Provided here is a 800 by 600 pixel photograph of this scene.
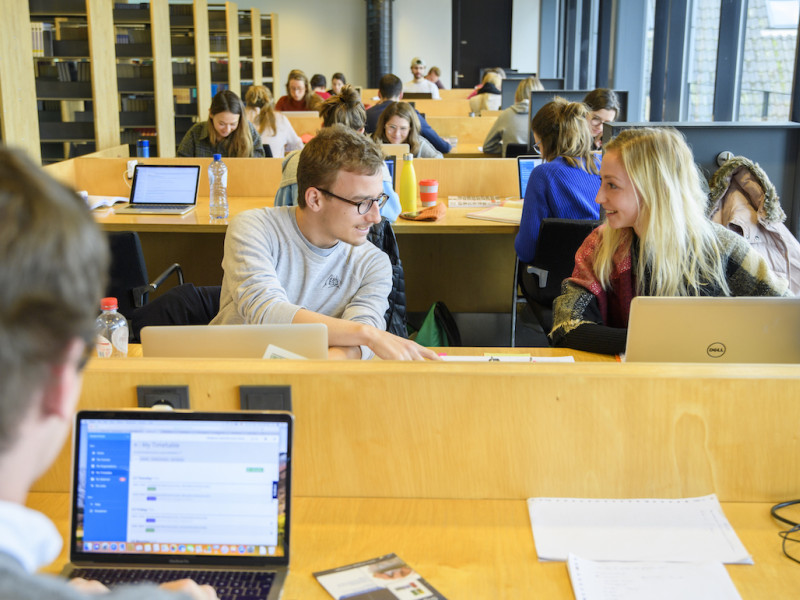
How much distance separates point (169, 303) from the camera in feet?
7.20

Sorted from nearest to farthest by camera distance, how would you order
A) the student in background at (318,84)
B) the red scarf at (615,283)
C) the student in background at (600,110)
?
the red scarf at (615,283) → the student in background at (600,110) → the student in background at (318,84)

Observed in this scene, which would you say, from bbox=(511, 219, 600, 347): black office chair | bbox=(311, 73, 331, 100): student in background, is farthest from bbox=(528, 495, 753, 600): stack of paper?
bbox=(311, 73, 331, 100): student in background

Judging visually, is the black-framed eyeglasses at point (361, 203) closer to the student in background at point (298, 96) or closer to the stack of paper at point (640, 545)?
the stack of paper at point (640, 545)

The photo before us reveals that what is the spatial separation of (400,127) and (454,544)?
3816mm

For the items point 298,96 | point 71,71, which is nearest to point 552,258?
point 71,71

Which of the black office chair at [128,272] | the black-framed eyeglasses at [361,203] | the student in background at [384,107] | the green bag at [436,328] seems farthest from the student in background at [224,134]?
the black-framed eyeglasses at [361,203]

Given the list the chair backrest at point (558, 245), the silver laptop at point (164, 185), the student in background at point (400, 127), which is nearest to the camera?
→ the chair backrest at point (558, 245)

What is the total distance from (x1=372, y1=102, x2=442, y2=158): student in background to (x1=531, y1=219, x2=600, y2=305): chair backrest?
1750 millimetres

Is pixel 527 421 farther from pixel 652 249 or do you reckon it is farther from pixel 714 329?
pixel 652 249

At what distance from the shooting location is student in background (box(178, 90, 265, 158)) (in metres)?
4.72

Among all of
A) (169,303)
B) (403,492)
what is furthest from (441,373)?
(169,303)

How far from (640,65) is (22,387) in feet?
22.2

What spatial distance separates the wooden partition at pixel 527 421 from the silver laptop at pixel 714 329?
32 centimetres

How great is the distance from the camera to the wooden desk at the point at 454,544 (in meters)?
1.11
